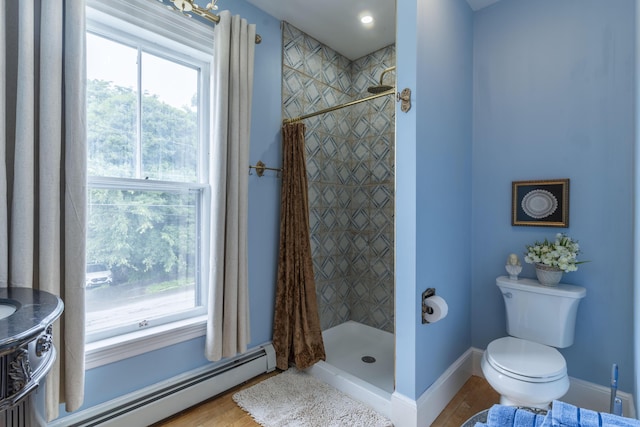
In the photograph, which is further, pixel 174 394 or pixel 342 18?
pixel 342 18

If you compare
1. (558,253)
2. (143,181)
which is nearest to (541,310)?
(558,253)

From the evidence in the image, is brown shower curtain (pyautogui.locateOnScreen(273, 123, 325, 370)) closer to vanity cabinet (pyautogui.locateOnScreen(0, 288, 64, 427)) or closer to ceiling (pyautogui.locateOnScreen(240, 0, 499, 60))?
ceiling (pyautogui.locateOnScreen(240, 0, 499, 60))

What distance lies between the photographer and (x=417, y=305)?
163 cm

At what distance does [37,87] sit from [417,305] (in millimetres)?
2011

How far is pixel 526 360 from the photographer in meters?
1.53

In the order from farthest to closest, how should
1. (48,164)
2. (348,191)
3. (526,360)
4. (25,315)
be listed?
1. (348,191)
2. (526,360)
3. (48,164)
4. (25,315)

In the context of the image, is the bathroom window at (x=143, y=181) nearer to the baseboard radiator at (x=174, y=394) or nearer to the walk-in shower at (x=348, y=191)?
the baseboard radiator at (x=174, y=394)

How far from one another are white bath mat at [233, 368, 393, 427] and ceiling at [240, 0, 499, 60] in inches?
101

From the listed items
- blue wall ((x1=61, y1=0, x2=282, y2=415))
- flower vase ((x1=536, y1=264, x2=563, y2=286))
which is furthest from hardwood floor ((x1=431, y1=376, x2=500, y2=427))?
blue wall ((x1=61, y1=0, x2=282, y2=415))

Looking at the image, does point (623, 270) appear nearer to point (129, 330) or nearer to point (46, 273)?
point (129, 330)

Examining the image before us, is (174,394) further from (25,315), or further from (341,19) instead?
(341,19)

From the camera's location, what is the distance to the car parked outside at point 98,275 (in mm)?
1572

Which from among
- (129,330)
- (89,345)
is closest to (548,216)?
(129,330)

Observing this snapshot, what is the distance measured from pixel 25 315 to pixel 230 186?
114 cm
